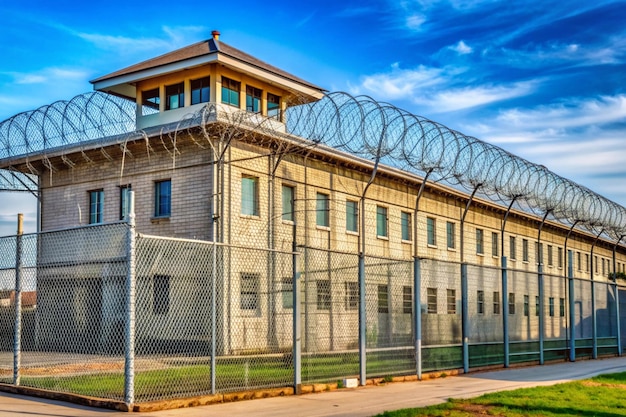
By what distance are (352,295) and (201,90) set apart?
13.6 meters

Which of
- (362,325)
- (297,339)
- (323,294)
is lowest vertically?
(297,339)

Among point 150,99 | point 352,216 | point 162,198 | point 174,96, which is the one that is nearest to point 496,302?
point 352,216

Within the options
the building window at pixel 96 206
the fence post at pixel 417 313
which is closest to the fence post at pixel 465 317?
the fence post at pixel 417 313

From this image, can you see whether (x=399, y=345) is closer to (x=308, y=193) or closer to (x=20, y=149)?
(x=308, y=193)

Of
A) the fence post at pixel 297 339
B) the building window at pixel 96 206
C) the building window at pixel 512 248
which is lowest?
the fence post at pixel 297 339

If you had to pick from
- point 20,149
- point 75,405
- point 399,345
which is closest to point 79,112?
point 20,149

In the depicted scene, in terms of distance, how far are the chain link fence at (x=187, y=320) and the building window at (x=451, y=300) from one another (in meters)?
0.10

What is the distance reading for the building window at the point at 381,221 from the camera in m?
31.4

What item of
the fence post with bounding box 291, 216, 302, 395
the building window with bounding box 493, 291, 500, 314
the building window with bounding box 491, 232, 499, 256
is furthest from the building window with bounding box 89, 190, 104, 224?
the building window with bounding box 491, 232, 499, 256

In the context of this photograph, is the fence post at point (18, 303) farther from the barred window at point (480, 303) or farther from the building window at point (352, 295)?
the barred window at point (480, 303)

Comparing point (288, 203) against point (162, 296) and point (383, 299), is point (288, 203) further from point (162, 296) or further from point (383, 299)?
point (383, 299)

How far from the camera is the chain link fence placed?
11.6 m

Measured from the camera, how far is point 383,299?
15906 millimetres

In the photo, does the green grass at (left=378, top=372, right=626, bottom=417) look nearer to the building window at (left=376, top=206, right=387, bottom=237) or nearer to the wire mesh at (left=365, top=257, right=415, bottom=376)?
the wire mesh at (left=365, top=257, right=415, bottom=376)
